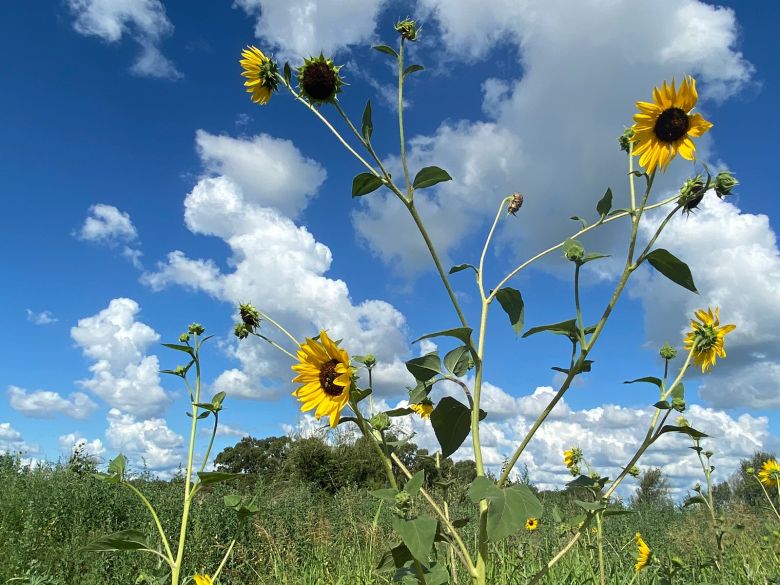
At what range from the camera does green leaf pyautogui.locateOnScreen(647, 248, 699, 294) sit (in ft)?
4.44

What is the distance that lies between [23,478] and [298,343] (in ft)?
23.9

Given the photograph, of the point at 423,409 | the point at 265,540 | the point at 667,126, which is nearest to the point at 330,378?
the point at 423,409

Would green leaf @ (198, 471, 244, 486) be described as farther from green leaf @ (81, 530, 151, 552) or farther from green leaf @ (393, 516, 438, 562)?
green leaf @ (393, 516, 438, 562)

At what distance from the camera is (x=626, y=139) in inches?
71.6

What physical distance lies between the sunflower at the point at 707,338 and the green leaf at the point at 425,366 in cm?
89

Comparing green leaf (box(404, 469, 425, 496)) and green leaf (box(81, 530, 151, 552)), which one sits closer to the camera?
green leaf (box(404, 469, 425, 496))

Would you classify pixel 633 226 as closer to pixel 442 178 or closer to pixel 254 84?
pixel 442 178

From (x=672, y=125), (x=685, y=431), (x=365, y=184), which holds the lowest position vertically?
(x=685, y=431)

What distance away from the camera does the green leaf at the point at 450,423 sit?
140 centimetres

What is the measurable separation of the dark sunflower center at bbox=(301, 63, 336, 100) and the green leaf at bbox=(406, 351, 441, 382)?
806mm

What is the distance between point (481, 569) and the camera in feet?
4.37

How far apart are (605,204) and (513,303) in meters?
0.39

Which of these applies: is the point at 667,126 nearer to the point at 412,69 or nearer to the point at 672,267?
the point at 672,267

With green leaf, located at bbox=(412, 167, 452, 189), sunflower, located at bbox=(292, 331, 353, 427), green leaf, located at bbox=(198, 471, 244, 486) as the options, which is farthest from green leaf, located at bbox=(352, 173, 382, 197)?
green leaf, located at bbox=(198, 471, 244, 486)
